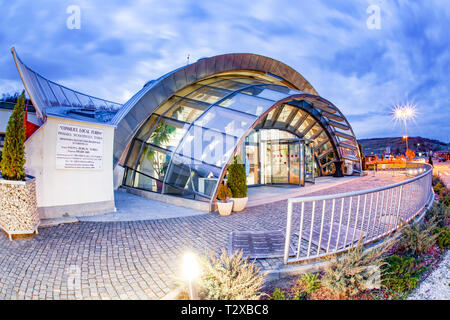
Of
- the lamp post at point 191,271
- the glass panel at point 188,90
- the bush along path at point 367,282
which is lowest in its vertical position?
the bush along path at point 367,282

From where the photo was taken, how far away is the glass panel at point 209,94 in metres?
11.0

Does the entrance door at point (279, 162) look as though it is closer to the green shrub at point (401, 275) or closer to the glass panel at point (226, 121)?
the glass panel at point (226, 121)

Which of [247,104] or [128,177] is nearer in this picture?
[247,104]

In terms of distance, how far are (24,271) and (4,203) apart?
2362mm

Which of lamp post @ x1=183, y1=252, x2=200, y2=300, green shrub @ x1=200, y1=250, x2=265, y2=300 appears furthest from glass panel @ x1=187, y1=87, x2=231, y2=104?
lamp post @ x1=183, y1=252, x2=200, y2=300

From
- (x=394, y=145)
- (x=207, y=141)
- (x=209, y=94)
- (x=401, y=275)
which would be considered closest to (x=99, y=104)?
(x=209, y=94)

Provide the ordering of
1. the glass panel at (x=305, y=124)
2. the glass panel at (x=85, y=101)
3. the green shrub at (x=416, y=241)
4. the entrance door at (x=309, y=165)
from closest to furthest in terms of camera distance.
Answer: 1. the green shrub at (x=416, y=241)
2. the entrance door at (x=309, y=165)
3. the glass panel at (x=305, y=124)
4. the glass panel at (x=85, y=101)

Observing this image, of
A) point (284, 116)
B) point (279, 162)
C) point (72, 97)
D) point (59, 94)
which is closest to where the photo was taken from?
point (279, 162)

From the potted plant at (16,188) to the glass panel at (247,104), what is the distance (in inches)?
279

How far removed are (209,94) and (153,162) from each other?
4.40 metres

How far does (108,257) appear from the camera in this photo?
4.05m

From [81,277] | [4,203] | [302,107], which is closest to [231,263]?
[81,277]

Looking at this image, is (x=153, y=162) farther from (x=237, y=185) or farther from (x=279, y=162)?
(x=279, y=162)

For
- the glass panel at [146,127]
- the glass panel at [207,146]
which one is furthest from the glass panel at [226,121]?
the glass panel at [146,127]
